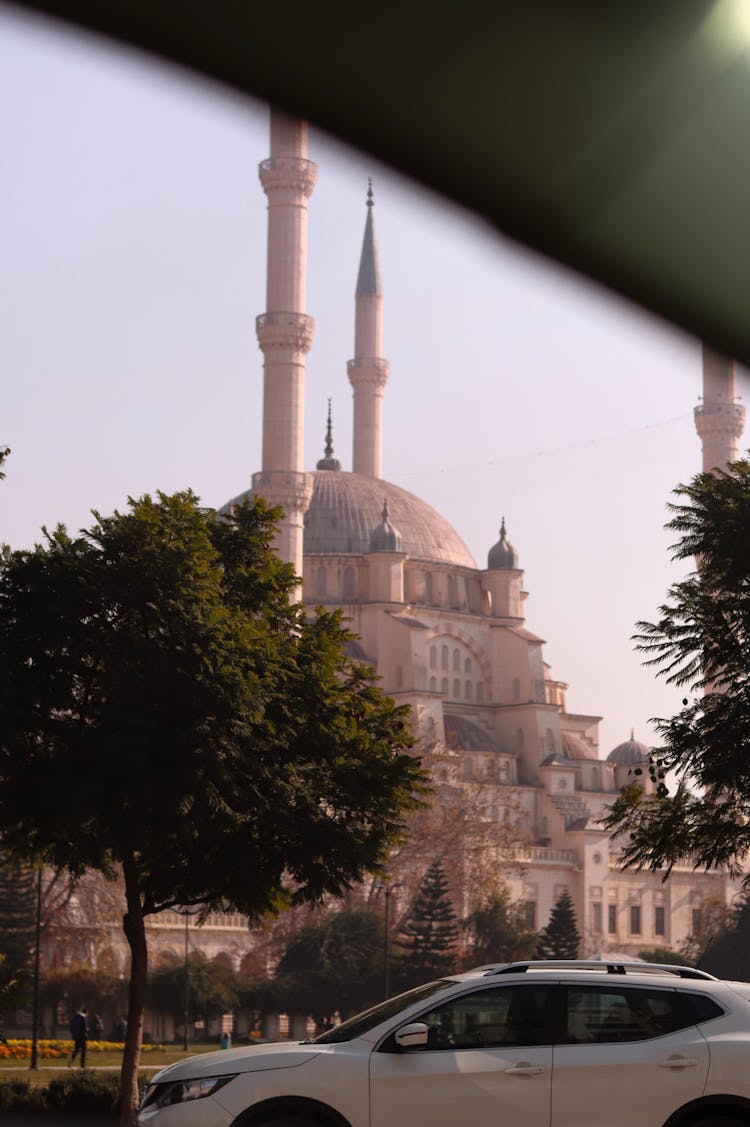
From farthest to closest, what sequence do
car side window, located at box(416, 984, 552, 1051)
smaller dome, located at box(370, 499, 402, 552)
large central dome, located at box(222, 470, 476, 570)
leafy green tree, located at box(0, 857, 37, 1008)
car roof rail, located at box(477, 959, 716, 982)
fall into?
1. large central dome, located at box(222, 470, 476, 570)
2. smaller dome, located at box(370, 499, 402, 552)
3. leafy green tree, located at box(0, 857, 37, 1008)
4. car roof rail, located at box(477, 959, 716, 982)
5. car side window, located at box(416, 984, 552, 1051)

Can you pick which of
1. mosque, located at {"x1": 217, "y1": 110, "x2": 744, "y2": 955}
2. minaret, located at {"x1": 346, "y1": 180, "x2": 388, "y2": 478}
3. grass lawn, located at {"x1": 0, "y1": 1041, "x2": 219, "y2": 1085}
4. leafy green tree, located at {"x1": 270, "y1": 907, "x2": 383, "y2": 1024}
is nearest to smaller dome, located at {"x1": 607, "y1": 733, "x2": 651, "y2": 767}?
mosque, located at {"x1": 217, "y1": 110, "x2": 744, "y2": 955}

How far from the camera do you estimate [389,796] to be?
21078 mm

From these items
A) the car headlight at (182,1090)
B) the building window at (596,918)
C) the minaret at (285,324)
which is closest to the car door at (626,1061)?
the car headlight at (182,1090)

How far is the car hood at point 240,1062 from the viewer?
32.1 ft

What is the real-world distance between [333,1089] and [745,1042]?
2.35 m

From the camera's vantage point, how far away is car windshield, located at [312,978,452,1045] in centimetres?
1012

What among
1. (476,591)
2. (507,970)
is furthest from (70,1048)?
(476,591)

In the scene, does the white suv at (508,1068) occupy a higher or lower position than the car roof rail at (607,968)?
lower

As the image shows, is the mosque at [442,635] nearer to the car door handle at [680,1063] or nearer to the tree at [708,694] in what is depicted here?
the tree at [708,694]

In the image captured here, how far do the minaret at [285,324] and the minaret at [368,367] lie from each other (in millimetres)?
27295

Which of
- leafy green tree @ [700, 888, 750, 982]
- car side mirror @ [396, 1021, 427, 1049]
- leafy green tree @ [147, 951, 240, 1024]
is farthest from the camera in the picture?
leafy green tree @ [700, 888, 750, 982]

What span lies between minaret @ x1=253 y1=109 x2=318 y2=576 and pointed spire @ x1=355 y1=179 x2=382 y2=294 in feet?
96.3

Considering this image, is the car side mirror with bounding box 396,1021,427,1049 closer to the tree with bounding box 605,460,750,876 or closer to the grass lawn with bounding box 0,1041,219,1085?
the tree with bounding box 605,460,750,876

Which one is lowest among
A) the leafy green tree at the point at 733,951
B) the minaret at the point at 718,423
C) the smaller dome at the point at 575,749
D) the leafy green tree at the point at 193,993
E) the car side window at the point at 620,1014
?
the leafy green tree at the point at 193,993
